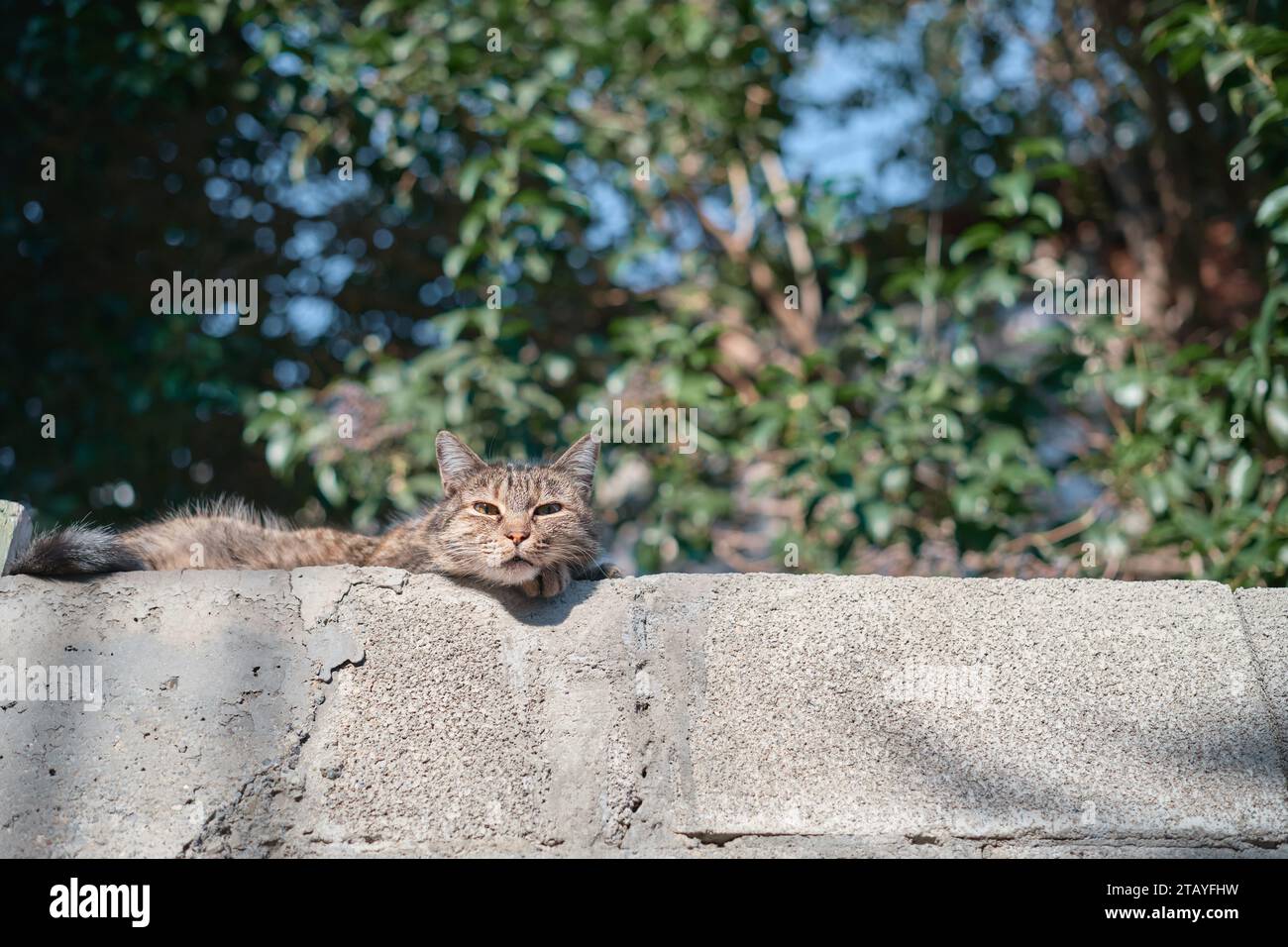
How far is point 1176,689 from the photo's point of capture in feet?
8.30

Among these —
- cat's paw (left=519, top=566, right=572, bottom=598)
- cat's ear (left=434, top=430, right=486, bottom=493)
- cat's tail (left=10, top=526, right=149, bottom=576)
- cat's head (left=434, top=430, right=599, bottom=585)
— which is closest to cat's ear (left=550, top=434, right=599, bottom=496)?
cat's head (left=434, top=430, right=599, bottom=585)

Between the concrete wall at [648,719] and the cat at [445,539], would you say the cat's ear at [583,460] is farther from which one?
the concrete wall at [648,719]

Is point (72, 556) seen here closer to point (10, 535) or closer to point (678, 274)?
point (10, 535)

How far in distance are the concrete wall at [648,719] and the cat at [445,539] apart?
12cm

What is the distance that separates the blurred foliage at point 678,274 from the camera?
16.0 feet

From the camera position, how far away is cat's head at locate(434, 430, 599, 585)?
2.82 metres

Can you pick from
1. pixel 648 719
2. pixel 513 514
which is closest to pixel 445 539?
pixel 513 514

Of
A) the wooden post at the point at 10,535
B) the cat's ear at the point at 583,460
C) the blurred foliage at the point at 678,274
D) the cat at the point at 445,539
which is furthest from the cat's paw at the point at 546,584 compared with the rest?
the blurred foliage at the point at 678,274

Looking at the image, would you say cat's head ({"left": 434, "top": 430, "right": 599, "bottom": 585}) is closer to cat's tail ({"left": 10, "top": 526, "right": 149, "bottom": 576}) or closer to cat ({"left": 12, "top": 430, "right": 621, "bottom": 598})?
cat ({"left": 12, "top": 430, "right": 621, "bottom": 598})

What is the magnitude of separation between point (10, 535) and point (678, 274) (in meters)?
4.27

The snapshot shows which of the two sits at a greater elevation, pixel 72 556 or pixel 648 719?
pixel 72 556

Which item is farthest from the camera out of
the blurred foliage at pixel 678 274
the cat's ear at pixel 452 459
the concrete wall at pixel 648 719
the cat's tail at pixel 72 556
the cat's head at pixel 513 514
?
the blurred foliage at pixel 678 274

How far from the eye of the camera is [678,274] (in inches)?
253

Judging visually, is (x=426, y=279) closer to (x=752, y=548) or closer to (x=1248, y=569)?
(x=752, y=548)
